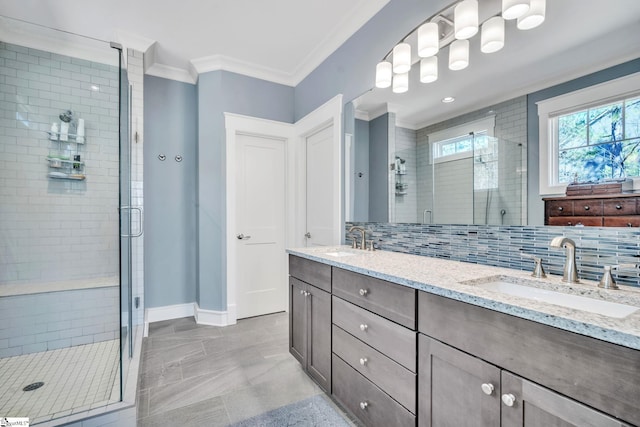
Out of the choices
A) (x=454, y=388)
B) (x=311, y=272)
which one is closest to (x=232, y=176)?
(x=311, y=272)

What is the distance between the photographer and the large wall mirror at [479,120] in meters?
1.21

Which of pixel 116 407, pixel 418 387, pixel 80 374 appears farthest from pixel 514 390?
pixel 80 374

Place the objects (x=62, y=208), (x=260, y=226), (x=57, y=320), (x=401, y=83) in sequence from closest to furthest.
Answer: (x=401, y=83), (x=57, y=320), (x=62, y=208), (x=260, y=226)

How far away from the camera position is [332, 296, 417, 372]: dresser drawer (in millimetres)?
1227

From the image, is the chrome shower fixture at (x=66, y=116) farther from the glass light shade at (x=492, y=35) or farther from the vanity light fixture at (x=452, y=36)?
the glass light shade at (x=492, y=35)

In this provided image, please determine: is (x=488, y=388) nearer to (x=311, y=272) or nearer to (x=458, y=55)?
Answer: (x=311, y=272)

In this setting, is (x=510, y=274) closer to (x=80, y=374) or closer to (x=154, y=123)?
(x=80, y=374)

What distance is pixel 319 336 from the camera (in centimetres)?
190

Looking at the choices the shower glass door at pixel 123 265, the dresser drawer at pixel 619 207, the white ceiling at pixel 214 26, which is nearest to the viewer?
the dresser drawer at pixel 619 207

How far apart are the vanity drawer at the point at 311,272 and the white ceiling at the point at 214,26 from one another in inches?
78.4

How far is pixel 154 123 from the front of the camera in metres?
3.23

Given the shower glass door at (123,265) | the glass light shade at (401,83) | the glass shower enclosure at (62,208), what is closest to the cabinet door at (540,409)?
the glass light shade at (401,83)

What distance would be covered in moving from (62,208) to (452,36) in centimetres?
325

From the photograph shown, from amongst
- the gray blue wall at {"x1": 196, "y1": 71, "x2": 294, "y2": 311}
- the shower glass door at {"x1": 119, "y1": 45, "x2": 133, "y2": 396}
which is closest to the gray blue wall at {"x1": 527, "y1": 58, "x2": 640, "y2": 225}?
the shower glass door at {"x1": 119, "y1": 45, "x2": 133, "y2": 396}
